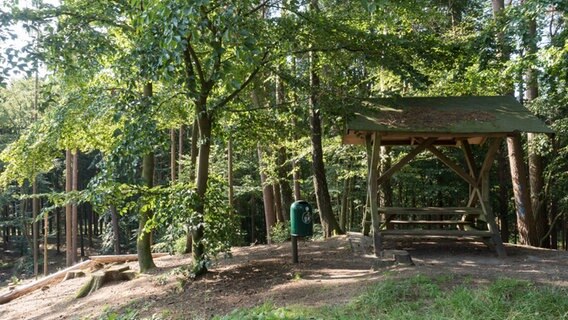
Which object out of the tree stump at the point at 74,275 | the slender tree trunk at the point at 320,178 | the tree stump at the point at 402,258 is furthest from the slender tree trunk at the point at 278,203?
the tree stump at the point at 402,258

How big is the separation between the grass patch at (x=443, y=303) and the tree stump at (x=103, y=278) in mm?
4789

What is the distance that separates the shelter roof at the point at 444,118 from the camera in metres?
7.34

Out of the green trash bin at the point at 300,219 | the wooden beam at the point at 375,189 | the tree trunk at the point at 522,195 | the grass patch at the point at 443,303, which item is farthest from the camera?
the tree trunk at the point at 522,195

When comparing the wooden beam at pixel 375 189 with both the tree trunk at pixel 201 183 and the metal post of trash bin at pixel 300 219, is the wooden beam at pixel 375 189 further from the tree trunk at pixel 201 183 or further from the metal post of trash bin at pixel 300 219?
the tree trunk at pixel 201 183

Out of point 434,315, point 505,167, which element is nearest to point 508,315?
point 434,315

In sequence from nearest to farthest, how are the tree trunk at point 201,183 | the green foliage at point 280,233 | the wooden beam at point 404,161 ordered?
1. the tree trunk at point 201,183
2. the wooden beam at point 404,161
3. the green foliage at point 280,233

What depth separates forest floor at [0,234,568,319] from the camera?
18.5ft

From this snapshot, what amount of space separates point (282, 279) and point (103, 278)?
157 inches

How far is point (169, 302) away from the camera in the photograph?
6242 mm

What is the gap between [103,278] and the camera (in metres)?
8.52

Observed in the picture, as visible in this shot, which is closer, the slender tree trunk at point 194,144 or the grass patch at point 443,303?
the grass patch at point 443,303

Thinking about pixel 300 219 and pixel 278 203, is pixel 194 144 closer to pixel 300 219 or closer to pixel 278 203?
pixel 300 219

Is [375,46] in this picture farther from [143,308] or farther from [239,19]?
[143,308]

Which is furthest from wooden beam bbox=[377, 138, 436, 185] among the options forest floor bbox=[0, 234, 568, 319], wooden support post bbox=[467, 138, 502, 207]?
forest floor bbox=[0, 234, 568, 319]
